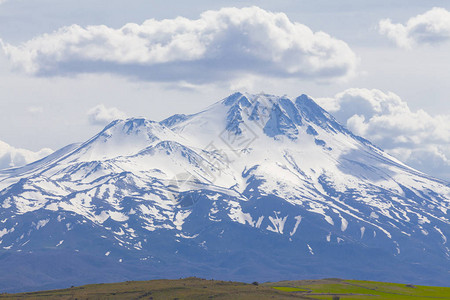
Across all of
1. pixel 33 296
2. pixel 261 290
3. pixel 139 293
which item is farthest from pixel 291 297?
pixel 33 296

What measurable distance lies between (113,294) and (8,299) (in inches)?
780

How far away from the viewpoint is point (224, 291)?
15212cm

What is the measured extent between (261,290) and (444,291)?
58.9 m

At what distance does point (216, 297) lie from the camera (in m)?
146

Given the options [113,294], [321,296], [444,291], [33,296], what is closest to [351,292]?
[321,296]

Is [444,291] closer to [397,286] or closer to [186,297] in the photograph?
[397,286]

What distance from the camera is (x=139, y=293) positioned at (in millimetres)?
152250

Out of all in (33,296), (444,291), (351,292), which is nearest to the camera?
(33,296)

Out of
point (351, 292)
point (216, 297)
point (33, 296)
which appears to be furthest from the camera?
point (351, 292)

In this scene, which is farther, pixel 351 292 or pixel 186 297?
pixel 351 292

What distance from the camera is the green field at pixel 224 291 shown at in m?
150

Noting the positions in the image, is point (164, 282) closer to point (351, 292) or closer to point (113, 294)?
point (113, 294)

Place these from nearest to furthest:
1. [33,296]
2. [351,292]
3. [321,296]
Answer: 1. [33,296]
2. [321,296]
3. [351,292]

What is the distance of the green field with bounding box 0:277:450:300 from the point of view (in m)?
150
